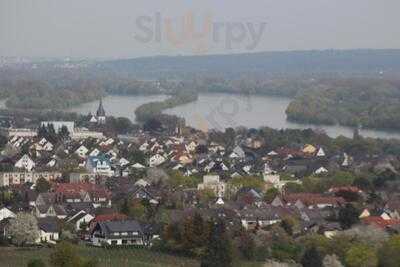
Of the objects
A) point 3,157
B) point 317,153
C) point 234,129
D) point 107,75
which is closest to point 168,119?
point 234,129

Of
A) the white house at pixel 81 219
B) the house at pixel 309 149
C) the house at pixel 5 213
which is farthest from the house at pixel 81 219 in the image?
the house at pixel 309 149

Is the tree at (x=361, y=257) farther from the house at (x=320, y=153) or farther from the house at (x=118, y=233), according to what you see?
the house at (x=320, y=153)

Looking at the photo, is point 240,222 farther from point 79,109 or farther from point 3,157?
point 79,109

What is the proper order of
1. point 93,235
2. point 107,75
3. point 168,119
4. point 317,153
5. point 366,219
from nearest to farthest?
point 93,235 < point 366,219 < point 317,153 < point 168,119 < point 107,75

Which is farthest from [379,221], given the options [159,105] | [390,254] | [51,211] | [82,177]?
[159,105]

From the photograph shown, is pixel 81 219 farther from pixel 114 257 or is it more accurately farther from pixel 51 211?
pixel 114 257

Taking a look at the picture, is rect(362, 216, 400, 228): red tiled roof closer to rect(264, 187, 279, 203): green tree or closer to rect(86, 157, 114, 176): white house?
rect(264, 187, 279, 203): green tree

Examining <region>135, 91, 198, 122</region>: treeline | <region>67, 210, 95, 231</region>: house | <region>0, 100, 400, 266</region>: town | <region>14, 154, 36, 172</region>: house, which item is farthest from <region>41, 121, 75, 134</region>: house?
<region>67, 210, 95, 231</region>: house
